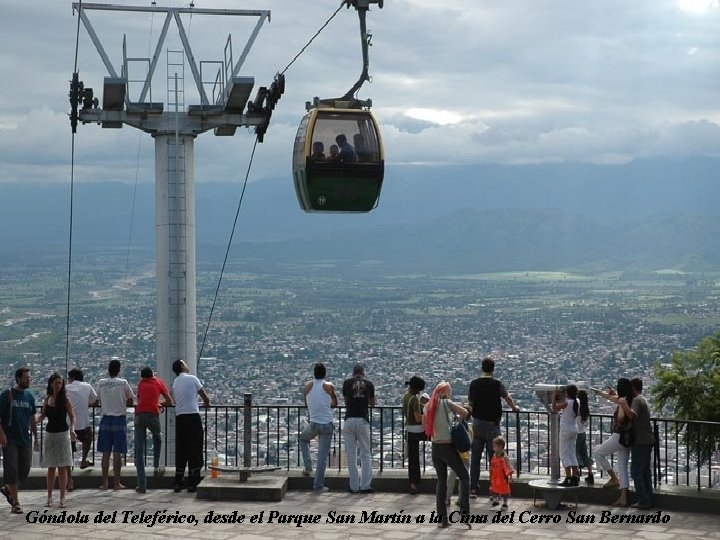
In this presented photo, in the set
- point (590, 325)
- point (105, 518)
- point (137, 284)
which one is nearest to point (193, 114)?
point (105, 518)

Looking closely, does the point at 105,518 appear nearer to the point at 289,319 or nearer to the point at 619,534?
the point at 619,534

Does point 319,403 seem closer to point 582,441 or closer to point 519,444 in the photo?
point 519,444

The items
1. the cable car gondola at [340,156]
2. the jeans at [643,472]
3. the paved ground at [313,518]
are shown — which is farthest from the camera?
the cable car gondola at [340,156]

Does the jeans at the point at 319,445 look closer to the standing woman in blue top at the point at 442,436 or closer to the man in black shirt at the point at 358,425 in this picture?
the man in black shirt at the point at 358,425

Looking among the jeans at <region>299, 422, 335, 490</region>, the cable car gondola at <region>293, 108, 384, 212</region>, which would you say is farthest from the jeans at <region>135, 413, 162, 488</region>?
the cable car gondola at <region>293, 108, 384, 212</region>

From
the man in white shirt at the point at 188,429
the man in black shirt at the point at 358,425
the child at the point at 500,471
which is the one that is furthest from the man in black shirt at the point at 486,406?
the man in white shirt at the point at 188,429

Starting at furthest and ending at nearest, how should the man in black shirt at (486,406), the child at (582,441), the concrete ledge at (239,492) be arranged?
the concrete ledge at (239,492) → the child at (582,441) → the man in black shirt at (486,406)
